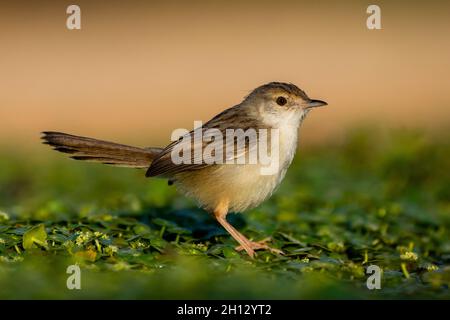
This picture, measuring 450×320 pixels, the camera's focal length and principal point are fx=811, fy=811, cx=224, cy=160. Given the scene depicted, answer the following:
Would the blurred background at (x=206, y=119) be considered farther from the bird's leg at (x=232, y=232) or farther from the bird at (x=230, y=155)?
the bird at (x=230, y=155)

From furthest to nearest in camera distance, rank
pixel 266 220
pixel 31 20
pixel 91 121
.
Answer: pixel 31 20 < pixel 91 121 < pixel 266 220

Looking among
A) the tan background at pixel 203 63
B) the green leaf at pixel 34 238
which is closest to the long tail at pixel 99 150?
the green leaf at pixel 34 238

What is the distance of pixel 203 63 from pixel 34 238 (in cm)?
1429

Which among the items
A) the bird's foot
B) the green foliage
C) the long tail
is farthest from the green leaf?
the bird's foot

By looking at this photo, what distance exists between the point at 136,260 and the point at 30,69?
14209 millimetres

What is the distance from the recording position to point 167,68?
65.0 feet

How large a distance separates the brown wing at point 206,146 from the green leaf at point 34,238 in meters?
1.25

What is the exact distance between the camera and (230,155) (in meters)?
6.82

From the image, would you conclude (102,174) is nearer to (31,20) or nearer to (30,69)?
(30,69)

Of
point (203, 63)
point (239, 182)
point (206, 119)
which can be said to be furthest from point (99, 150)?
point (203, 63)

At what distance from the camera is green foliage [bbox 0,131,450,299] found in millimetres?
5527

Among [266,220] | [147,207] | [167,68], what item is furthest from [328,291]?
[167,68]

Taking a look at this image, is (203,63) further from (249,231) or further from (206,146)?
(206,146)

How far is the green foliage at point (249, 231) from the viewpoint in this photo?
5527 millimetres
